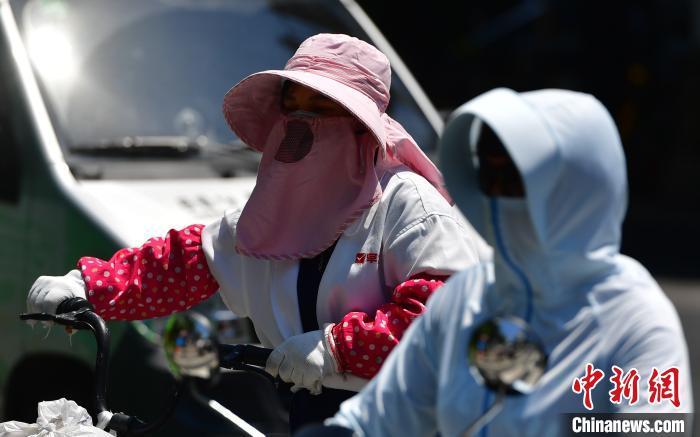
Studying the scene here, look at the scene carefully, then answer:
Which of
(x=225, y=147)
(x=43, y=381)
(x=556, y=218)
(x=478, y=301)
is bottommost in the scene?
(x=43, y=381)

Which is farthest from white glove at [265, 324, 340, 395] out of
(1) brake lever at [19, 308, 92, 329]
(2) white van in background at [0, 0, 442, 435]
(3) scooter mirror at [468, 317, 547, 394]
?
(2) white van in background at [0, 0, 442, 435]

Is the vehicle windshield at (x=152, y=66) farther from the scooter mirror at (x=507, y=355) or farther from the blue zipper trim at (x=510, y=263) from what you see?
the scooter mirror at (x=507, y=355)

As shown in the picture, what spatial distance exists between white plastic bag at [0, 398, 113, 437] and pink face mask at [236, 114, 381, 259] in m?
0.59

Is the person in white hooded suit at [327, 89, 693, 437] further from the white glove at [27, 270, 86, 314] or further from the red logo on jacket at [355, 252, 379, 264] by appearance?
the white glove at [27, 270, 86, 314]

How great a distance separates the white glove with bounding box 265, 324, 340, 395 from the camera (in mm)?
3162

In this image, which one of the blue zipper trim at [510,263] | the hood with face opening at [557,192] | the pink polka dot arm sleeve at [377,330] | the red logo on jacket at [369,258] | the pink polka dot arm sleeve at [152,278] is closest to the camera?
the hood with face opening at [557,192]

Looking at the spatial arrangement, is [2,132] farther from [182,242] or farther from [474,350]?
[474,350]

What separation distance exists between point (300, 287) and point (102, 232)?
198 centimetres

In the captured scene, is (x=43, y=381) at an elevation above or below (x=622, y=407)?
below

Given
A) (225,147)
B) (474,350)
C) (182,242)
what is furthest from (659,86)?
(474,350)

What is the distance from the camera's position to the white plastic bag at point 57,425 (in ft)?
9.91

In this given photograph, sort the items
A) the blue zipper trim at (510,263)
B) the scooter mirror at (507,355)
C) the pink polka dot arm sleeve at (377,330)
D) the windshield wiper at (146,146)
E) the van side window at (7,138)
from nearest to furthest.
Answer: the scooter mirror at (507,355) < the blue zipper trim at (510,263) < the pink polka dot arm sleeve at (377,330) < the van side window at (7,138) < the windshield wiper at (146,146)

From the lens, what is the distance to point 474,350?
2.08 m

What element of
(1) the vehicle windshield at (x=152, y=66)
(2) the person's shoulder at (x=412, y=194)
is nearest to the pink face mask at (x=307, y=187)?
(2) the person's shoulder at (x=412, y=194)
